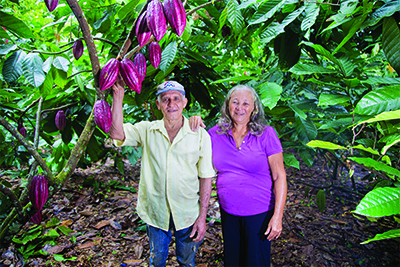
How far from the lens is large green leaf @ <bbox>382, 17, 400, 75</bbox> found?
67cm

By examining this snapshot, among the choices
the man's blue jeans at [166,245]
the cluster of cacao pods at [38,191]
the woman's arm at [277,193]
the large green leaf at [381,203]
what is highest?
the large green leaf at [381,203]

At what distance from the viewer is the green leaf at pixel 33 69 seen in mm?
704

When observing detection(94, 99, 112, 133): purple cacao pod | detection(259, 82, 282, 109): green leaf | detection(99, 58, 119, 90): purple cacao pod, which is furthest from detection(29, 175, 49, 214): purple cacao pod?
detection(259, 82, 282, 109): green leaf

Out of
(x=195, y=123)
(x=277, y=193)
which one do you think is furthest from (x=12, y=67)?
(x=277, y=193)

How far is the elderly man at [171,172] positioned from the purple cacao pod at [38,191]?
48 centimetres

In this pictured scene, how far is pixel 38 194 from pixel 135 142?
2.00 feet

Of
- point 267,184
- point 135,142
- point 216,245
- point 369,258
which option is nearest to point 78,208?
point 216,245

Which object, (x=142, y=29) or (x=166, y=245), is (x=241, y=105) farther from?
(x=166, y=245)

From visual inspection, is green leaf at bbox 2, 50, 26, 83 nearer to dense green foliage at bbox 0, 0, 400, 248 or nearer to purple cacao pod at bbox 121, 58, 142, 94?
dense green foliage at bbox 0, 0, 400, 248

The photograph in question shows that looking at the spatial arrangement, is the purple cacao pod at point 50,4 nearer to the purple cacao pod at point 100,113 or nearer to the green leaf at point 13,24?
the green leaf at point 13,24

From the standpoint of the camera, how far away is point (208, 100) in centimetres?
158

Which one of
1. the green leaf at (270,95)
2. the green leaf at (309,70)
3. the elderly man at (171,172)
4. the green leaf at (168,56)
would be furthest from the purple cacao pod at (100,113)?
the green leaf at (309,70)

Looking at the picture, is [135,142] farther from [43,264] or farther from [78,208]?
[78,208]

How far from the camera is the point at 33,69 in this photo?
0.71 metres
